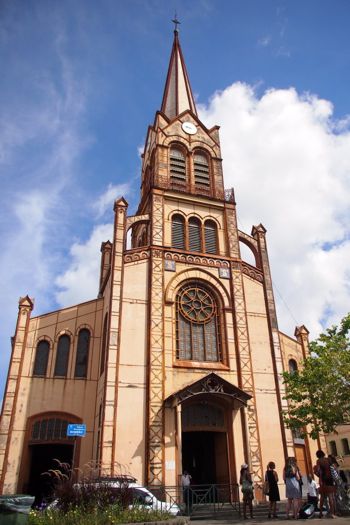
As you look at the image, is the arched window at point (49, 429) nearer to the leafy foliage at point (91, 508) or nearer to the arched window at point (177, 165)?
the leafy foliage at point (91, 508)

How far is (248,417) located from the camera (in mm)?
20094

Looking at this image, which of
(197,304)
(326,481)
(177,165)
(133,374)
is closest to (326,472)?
(326,481)

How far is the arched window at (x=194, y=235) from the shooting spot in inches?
985

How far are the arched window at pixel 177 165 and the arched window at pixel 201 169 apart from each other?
33.7 inches

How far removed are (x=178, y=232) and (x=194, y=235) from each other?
101 cm

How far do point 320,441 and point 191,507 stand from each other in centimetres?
953

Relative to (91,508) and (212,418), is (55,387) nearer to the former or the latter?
(212,418)

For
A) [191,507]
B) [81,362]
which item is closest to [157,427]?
[191,507]

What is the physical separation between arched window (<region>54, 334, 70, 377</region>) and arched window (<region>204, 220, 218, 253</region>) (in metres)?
9.50

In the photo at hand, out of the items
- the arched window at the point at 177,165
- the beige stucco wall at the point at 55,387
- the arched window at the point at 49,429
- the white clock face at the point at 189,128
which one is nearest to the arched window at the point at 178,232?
the arched window at the point at 177,165

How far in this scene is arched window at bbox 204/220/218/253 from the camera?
1001 inches

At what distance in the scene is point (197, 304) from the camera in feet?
75.2

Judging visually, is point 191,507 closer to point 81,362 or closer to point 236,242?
point 81,362

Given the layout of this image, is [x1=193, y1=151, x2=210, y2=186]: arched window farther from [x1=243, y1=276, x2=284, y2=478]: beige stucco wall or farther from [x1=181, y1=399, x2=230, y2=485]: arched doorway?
[x1=181, y1=399, x2=230, y2=485]: arched doorway
